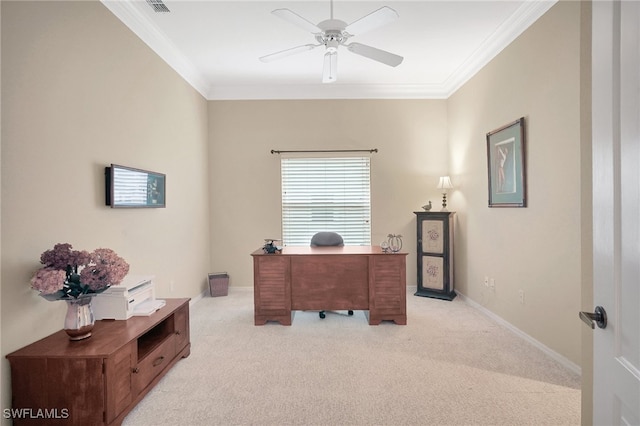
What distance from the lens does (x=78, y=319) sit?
5.90ft

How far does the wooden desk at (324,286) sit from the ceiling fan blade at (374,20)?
2.07 meters

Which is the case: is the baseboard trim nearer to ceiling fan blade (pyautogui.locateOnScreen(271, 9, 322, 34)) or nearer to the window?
the window

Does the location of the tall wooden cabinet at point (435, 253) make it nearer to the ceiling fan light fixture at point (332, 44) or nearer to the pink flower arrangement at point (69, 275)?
the ceiling fan light fixture at point (332, 44)

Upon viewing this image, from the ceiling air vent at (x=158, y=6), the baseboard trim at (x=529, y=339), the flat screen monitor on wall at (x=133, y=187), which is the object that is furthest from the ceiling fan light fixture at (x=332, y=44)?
the baseboard trim at (x=529, y=339)

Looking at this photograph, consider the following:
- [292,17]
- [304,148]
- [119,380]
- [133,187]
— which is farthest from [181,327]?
[304,148]

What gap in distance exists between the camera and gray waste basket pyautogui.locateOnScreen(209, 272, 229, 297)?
4488 mm

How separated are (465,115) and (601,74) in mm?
3546

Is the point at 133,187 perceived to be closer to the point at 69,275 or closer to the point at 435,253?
the point at 69,275

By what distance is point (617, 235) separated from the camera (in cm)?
84

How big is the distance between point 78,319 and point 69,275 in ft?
0.85

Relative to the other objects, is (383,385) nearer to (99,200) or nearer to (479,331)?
(479,331)

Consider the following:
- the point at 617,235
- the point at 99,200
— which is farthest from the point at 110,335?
the point at 617,235

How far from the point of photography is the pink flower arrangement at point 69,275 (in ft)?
5.46

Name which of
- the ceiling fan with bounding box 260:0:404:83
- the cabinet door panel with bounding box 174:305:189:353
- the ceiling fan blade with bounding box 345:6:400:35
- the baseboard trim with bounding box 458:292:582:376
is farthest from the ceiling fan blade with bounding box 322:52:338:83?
the baseboard trim with bounding box 458:292:582:376
